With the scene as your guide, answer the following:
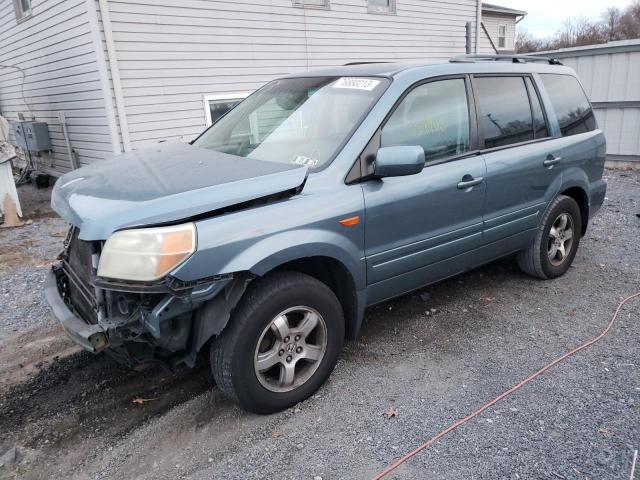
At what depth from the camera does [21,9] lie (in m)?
9.38

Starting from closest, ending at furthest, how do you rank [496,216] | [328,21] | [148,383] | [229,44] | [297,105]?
1. [148,383]
2. [297,105]
3. [496,216]
4. [229,44]
5. [328,21]

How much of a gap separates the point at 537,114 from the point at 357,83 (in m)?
1.76

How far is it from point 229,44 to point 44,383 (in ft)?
21.2

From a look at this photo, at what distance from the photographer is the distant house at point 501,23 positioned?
78.3 ft

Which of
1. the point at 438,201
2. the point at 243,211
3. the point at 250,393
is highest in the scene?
the point at 243,211

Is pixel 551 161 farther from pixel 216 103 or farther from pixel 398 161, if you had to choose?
pixel 216 103

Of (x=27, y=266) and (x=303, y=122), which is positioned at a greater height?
(x=303, y=122)

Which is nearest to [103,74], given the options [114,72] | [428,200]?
[114,72]

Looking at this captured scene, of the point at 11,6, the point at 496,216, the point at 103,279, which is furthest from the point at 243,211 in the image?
the point at 11,6

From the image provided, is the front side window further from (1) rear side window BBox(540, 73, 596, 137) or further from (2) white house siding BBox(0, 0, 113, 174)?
(2) white house siding BBox(0, 0, 113, 174)

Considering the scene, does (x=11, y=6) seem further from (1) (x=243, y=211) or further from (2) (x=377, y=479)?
(2) (x=377, y=479)

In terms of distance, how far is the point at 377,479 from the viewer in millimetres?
2363

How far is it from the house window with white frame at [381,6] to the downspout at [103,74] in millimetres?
5433

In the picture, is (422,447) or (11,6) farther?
(11,6)
